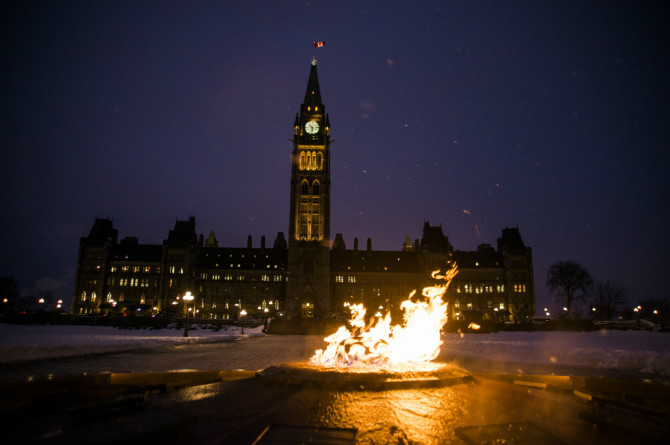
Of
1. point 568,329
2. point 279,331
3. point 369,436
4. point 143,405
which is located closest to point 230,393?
point 143,405

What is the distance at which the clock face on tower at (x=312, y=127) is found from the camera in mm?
88562

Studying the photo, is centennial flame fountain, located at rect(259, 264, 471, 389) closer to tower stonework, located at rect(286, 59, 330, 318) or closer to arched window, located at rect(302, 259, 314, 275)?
tower stonework, located at rect(286, 59, 330, 318)

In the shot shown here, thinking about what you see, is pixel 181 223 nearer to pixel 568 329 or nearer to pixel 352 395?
pixel 568 329

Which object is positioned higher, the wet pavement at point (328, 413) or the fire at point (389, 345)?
the fire at point (389, 345)

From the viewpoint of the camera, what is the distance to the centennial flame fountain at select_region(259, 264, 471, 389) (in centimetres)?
656

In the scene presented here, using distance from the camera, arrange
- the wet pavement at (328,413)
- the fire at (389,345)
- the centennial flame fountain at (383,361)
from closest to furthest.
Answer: the wet pavement at (328,413)
the centennial flame fountain at (383,361)
the fire at (389,345)

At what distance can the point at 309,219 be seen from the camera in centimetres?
8431

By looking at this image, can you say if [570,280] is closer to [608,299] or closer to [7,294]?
[608,299]

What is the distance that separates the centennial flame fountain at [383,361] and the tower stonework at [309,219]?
70836 mm

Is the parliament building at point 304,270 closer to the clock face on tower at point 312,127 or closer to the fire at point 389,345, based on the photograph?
the clock face on tower at point 312,127

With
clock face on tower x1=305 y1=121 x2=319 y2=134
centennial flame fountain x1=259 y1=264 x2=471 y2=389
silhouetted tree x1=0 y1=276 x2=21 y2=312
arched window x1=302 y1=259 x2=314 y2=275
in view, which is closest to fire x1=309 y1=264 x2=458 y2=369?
centennial flame fountain x1=259 y1=264 x2=471 y2=389

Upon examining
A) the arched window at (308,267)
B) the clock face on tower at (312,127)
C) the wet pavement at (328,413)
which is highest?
the clock face on tower at (312,127)

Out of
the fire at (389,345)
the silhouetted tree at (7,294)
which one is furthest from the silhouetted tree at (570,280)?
the silhouetted tree at (7,294)

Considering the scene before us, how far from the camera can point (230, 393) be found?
6312 mm
